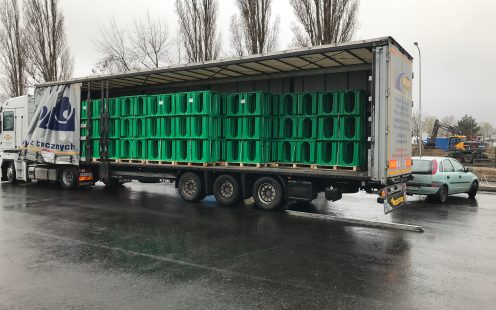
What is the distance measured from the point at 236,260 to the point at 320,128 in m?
5.25

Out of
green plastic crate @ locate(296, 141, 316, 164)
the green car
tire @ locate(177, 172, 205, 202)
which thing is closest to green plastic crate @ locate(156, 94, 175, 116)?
tire @ locate(177, 172, 205, 202)

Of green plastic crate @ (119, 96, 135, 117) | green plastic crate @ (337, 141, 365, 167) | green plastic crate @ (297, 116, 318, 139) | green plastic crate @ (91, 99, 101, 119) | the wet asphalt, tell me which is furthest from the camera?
green plastic crate @ (91, 99, 101, 119)

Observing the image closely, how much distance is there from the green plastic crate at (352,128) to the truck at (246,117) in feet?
0.25

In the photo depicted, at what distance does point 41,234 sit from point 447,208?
9906mm

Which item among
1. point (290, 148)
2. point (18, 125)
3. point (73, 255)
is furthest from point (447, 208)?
point (18, 125)

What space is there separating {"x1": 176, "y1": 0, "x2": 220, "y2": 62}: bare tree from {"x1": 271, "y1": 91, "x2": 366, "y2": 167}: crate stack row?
1324cm

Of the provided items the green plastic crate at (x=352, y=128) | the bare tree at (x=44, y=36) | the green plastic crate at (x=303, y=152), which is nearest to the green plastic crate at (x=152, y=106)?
the green plastic crate at (x=303, y=152)

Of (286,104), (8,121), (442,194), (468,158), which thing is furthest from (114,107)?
(468,158)

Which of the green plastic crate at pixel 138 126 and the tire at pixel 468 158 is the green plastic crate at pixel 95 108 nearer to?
the green plastic crate at pixel 138 126

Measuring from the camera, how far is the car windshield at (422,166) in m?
12.5

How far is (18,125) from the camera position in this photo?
16.0 meters

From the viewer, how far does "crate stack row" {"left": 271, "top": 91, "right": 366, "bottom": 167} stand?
10047 millimetres

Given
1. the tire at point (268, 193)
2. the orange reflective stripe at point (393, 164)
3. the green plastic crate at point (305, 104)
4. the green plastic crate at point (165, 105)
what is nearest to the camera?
the orange reflective stripe at point (393, 164)

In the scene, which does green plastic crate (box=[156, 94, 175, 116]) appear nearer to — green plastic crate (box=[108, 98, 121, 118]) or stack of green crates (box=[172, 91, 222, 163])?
stack of green crates (box=[172, 91, 222, 163])
